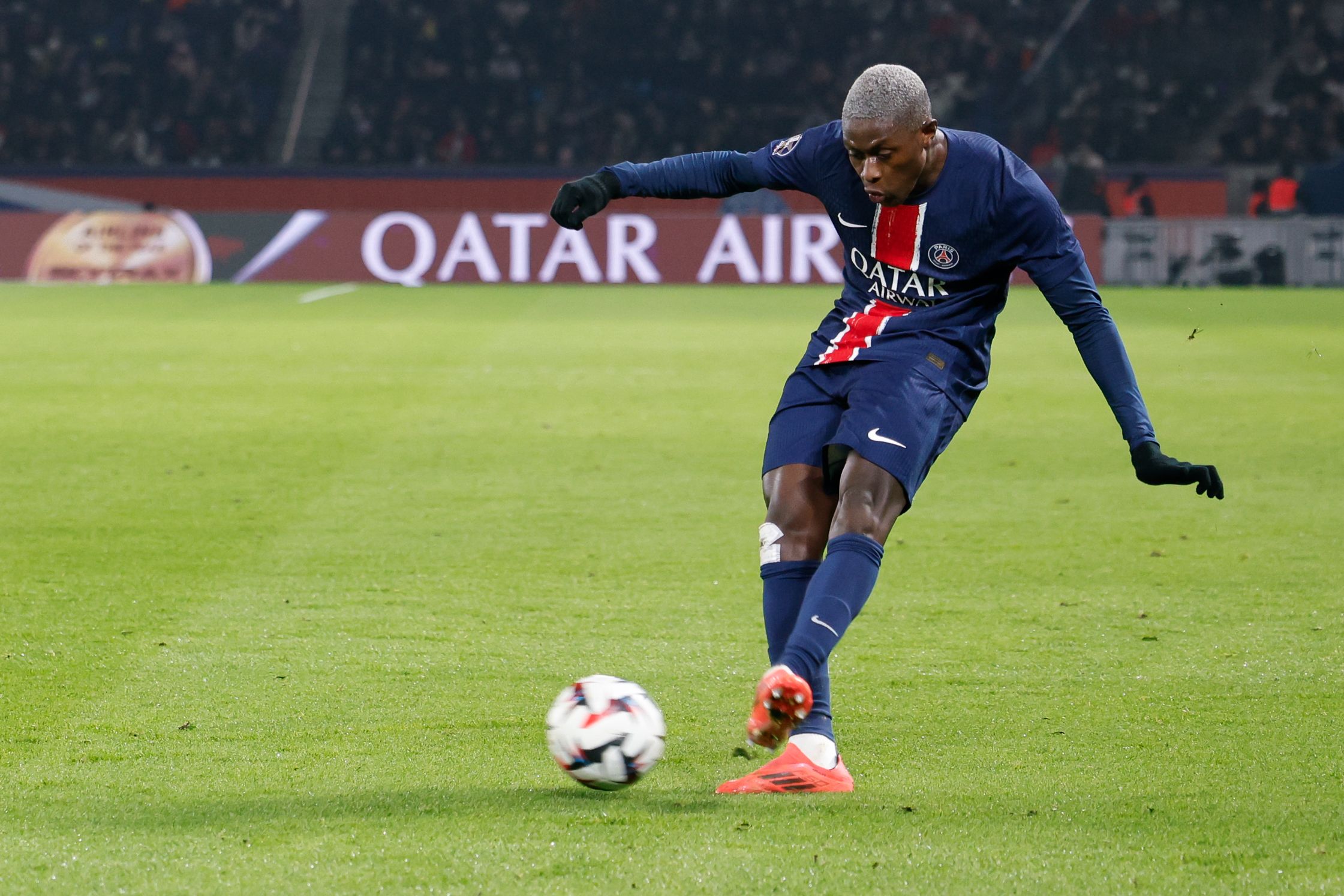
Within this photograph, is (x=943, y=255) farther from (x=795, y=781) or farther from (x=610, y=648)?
(x=610, y=648)

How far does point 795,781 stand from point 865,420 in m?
0.79

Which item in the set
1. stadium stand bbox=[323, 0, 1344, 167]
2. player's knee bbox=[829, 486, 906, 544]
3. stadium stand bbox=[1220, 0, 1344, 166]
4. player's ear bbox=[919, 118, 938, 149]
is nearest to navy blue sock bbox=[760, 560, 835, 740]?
player's knee bbox=[829, 486, 906, 544]

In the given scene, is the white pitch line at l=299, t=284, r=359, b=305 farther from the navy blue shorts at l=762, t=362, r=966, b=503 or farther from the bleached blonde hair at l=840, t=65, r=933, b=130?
the bleached blonde hair at l=840, t=65, r=933, b=130

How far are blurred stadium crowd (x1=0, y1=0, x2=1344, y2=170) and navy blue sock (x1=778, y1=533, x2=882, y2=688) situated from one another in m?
24.0

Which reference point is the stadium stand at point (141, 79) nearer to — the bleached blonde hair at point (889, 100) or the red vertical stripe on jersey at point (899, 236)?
the red vertical stripe on jersey at point (899, 236)

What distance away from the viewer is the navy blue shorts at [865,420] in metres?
3.65

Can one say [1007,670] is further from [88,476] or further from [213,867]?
[88,476]

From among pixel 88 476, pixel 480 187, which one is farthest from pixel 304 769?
pixel 480 187

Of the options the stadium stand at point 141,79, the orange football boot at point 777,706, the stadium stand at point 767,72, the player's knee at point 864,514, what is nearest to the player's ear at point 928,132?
the player's knee at point 864,514

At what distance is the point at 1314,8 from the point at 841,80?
314 inches

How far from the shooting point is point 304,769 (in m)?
3.65

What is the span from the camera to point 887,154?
11.6 feet

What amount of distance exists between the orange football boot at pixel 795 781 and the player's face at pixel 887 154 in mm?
1220

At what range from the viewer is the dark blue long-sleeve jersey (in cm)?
371
